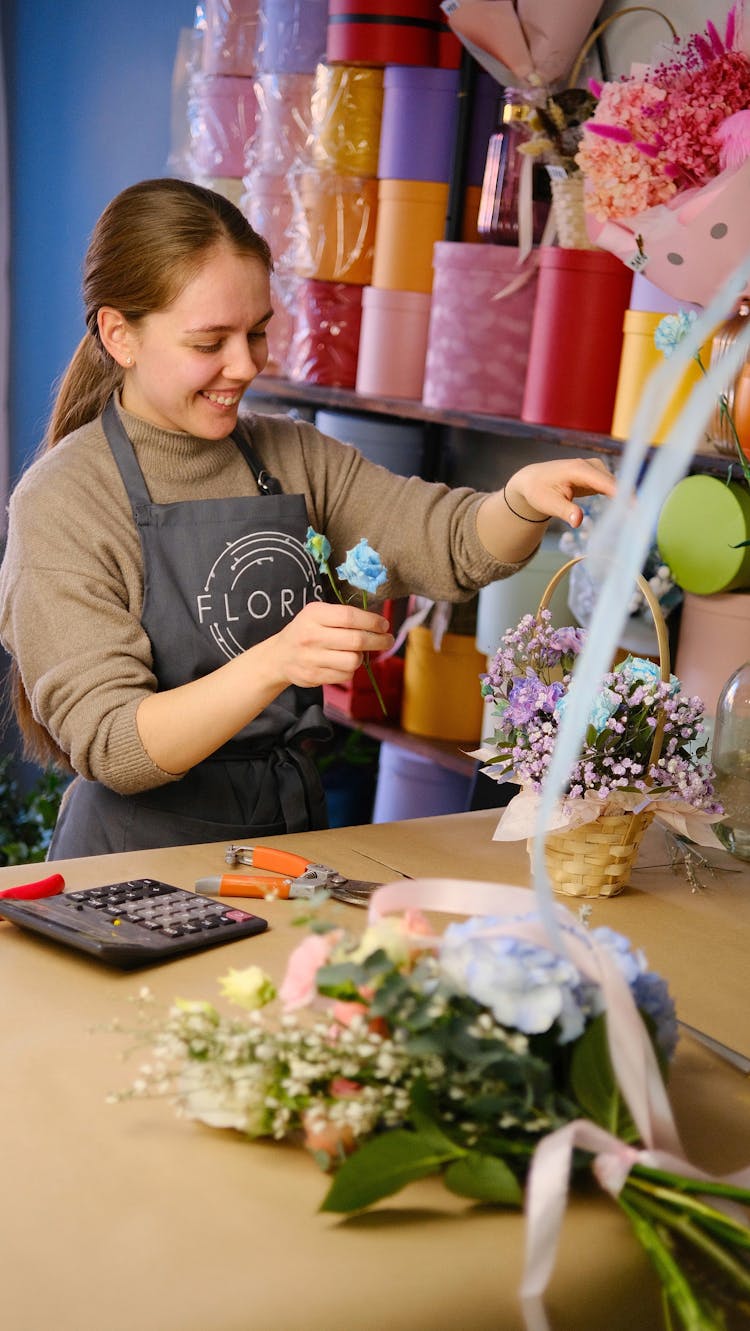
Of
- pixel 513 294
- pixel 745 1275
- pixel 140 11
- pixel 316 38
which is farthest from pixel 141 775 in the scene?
pixel 140 11

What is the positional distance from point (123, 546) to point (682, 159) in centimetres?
Result: 86

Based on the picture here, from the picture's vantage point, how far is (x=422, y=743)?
2.78 metres

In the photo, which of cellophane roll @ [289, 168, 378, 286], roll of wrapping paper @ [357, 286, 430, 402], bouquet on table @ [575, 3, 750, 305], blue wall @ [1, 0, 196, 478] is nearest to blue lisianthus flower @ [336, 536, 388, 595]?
bouquet on table @ [575, 3, 750, 305]

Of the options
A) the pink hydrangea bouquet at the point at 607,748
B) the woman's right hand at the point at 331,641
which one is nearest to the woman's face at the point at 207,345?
the woman's right hand at the point at 331,641

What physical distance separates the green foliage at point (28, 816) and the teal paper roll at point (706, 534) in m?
1.84

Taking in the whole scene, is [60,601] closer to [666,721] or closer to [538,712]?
[538,712]

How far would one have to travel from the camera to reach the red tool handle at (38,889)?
1.32 m

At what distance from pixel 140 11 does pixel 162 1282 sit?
3.34 meters

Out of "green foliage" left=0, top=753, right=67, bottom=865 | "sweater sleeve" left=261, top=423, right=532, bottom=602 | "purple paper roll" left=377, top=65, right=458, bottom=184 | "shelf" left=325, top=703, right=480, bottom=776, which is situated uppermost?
"purple paper roll" left=377, top=65, right=458, bottom=184

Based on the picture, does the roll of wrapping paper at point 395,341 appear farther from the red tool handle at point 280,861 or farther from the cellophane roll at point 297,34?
the red tool handle at point 280,861

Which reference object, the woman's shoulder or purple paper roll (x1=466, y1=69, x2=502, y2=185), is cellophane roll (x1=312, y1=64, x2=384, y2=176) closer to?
purple paper roll (x1=466, y1=69, x2=502, y2=185)

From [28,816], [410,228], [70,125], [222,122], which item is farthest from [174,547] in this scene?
[70,125]

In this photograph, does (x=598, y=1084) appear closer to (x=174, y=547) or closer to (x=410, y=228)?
(x=174, y=547)

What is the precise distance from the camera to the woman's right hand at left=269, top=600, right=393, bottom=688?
4.66 feet
